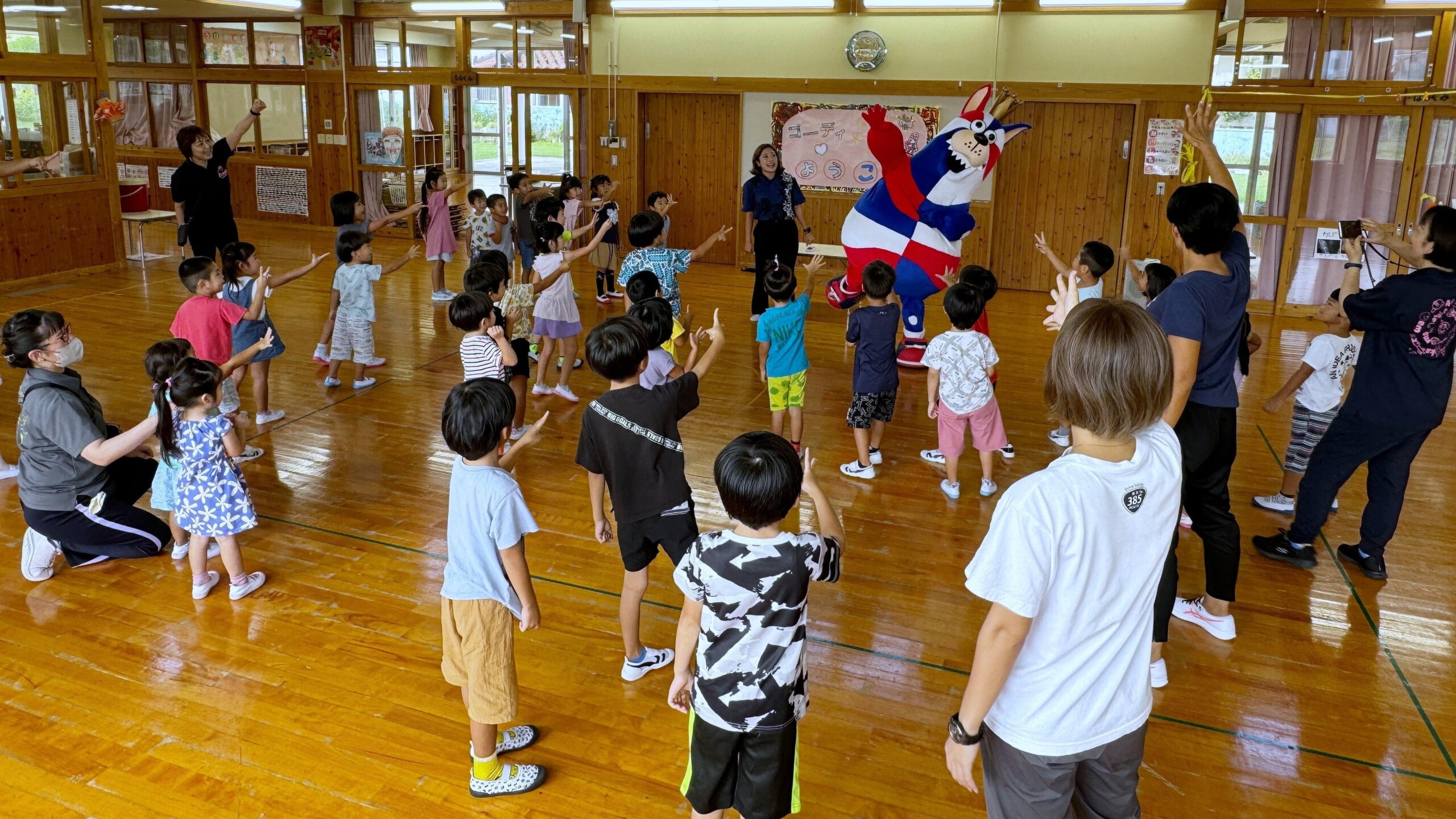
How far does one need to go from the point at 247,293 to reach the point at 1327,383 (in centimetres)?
543

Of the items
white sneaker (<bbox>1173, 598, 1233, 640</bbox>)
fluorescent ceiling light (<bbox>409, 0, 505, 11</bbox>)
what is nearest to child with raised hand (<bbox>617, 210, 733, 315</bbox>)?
white sneaker (<bbox>1173, 598, 1233, 640</bbox>)

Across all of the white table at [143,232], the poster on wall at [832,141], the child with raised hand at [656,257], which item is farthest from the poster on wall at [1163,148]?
the white table at [143,232]

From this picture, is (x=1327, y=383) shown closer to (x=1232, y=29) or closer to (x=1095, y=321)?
(x=1095, y=321)

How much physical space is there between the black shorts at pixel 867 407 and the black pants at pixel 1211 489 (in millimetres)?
1876

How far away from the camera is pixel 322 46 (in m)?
12.7

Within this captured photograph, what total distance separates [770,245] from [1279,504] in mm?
4646

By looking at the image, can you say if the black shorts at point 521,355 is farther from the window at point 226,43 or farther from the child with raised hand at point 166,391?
the window at point 226,43

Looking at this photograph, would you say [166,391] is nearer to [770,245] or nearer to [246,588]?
[246,588]

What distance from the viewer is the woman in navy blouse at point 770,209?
27.2 ft

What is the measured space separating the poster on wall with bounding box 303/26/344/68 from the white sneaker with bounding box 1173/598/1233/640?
12.2 meters

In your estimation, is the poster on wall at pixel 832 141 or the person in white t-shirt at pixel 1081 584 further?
the poster on wall at pixel 832 141

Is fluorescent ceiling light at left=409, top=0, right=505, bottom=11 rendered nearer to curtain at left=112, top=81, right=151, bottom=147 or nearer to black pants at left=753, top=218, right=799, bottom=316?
curtain at left=112, top=81, right=151, bottom=147

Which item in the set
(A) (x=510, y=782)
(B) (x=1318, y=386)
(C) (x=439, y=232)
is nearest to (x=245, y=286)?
(A) (x=510, y=782)

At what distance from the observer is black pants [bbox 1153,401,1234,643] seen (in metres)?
3.28
